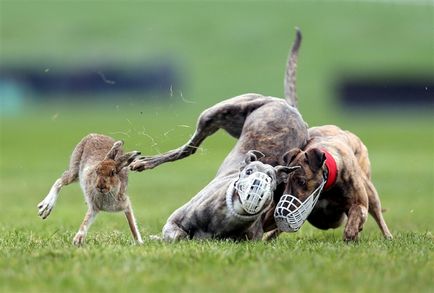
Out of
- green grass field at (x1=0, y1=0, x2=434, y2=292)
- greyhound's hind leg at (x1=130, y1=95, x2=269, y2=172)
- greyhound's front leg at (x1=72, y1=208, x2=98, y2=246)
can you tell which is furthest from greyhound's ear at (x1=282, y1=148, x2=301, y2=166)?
greyhound's front leg at (x1=72, y1=208, x2=98, y2=246)

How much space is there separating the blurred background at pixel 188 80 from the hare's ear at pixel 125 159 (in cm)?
69

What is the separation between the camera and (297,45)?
10.8 metres

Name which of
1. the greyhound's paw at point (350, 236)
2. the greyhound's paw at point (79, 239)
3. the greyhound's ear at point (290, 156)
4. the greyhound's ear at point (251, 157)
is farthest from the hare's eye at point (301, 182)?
the greyhound's paw at point (79, 239)

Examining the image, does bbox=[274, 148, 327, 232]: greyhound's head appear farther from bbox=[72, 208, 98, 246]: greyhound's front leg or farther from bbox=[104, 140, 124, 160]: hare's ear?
bbox=[72, 208, 98, 246]: greyhound's front leg

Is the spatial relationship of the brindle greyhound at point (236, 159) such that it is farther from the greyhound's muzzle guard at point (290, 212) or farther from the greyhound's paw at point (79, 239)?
the greyhound's paw at point (79, 239)

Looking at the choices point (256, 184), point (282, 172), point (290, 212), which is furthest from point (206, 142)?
point (256, 184)

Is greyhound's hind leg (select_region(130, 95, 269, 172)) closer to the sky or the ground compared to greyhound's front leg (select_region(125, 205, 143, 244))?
closer to the sky

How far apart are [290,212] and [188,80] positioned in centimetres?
5462

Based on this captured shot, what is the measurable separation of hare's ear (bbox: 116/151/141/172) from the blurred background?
69 centimetres

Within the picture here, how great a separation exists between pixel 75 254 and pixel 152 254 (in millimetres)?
515

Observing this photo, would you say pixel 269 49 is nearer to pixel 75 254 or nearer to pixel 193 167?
pixel 193 167

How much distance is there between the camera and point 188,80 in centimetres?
6206

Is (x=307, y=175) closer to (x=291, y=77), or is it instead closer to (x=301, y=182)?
(x=301, y=182)

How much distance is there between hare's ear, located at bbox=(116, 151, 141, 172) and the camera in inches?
296
